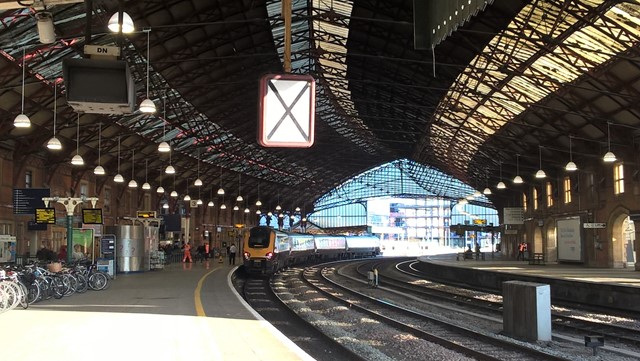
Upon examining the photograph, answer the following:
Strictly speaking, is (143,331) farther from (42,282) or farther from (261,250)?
(261,250)

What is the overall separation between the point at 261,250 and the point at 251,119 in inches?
420

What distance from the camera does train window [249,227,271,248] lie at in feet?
107

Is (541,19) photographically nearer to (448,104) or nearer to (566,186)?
(448,104)

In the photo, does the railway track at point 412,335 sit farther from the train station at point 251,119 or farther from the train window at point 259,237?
the train window at point 259,237

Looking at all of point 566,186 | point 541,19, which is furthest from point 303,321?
point 566,186

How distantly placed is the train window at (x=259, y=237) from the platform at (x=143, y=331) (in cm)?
1735

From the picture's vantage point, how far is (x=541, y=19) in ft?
62.6

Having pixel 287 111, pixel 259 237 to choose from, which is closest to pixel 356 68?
pixel 259 237

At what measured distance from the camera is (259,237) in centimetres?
3281

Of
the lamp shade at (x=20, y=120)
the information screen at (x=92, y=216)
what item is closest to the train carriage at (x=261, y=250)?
the information screen at (x=92, y=216)

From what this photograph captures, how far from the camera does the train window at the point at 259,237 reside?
32500mm

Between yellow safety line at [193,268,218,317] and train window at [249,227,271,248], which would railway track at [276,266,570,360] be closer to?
→ yellow safety line at [193,268,218,317]

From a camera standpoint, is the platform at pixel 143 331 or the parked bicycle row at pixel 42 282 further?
the parked bicycle row at pixel 42 282

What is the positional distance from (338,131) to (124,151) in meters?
17.7
